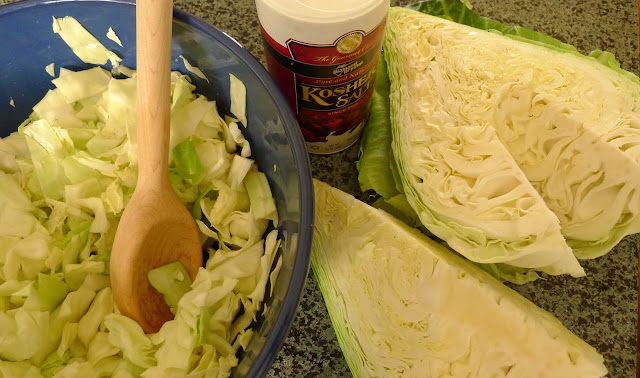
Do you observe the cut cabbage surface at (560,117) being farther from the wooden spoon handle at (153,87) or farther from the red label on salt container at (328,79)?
the wooden spoon handle at (153,87)

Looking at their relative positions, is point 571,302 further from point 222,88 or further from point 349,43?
point 222,88

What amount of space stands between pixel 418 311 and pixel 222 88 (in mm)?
517

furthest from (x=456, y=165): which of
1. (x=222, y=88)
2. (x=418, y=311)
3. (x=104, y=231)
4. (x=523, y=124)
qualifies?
(x=104, y=231)

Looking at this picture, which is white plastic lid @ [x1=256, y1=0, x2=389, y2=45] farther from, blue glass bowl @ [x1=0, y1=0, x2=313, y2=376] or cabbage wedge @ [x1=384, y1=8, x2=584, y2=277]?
cabbage wedge @ [x1=384, y1=8, x2=584, y2=277]

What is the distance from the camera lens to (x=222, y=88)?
2.85ft

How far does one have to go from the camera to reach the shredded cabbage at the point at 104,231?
75 centimetres

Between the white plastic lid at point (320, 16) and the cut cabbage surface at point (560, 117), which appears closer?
the white plastic lid at point (320, 16)

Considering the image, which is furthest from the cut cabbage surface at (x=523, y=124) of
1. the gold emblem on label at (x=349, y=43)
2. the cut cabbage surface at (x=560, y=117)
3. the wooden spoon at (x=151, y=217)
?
the wooden spoon at (x=151, y=217)

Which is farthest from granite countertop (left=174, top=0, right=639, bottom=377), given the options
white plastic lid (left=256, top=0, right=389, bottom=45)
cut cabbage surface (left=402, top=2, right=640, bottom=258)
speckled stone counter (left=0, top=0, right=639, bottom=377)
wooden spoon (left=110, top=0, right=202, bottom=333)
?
white plastic lid (left=256, top=0, right=389, bottom=45)

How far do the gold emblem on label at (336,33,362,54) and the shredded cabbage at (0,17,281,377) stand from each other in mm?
211

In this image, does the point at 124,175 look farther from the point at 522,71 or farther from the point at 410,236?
the point at 522,71

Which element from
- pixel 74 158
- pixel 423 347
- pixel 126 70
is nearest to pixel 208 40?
pixel 126 70

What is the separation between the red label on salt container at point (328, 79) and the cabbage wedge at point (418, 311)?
0.13m

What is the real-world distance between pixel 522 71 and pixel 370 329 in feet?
1.81
